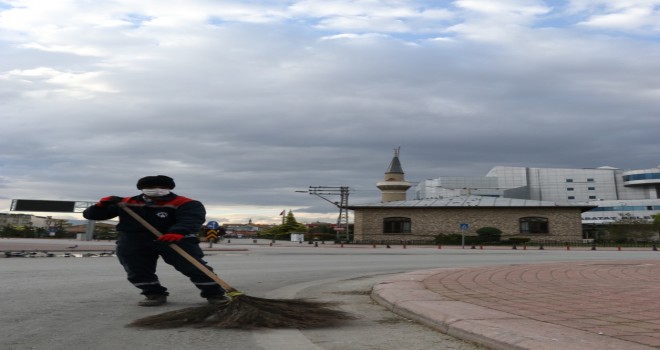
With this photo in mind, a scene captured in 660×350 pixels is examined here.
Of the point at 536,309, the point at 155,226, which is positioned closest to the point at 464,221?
the point at 536,309

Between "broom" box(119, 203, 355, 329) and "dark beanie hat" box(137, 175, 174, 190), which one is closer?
"broom" box(119, 203, 355, 329)

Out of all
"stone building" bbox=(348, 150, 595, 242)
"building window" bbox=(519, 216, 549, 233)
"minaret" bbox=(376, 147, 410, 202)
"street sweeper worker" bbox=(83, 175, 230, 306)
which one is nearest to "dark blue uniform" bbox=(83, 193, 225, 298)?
"street sweeper worker" bbox=(83, 175, 230, 306)

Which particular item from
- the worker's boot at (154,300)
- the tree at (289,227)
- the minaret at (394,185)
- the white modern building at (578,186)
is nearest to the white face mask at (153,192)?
the worker's boot at (154,300)

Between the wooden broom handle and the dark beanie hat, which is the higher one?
the dark beanie hat

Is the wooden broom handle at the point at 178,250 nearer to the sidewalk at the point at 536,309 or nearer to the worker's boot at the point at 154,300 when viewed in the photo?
the worker's boot at the point at 154,300

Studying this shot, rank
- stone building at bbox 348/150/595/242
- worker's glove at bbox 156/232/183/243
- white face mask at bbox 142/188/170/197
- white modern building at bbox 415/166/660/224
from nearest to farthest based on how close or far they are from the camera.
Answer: worker's glove at bbox 156/232/183/243 → white face mask at bbox 142/188/170/197 → stone building at bbox 348/150/595/242 → white modern building at bbox 415/166/660/224

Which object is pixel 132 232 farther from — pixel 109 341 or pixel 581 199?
pixel 581 199

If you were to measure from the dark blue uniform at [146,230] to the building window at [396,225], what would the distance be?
44903 mm

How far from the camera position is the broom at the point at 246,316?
16.4 ft

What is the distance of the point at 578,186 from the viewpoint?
118 m

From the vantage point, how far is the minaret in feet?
289

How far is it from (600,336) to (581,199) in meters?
125

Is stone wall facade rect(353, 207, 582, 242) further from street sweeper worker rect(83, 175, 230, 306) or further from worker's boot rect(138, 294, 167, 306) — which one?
street sweeper worker rect(83, 175, 230, 306)

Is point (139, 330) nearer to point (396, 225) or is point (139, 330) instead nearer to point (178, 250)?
point (178, 250)
